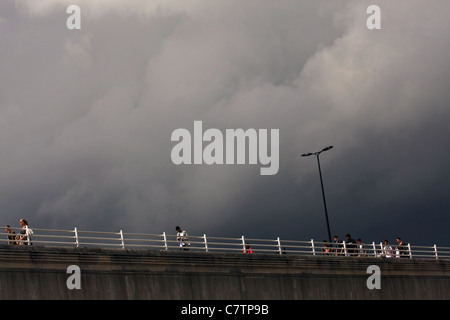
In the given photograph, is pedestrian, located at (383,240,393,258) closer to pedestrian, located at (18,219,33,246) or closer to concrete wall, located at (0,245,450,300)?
concrete wall, located at (0,245,450,300)

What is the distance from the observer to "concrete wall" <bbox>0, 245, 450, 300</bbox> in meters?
29.0

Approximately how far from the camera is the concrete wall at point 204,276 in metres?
29.0

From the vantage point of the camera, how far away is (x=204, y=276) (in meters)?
34.2

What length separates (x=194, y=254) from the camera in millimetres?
34062

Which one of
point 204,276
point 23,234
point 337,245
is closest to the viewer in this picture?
point 23,234

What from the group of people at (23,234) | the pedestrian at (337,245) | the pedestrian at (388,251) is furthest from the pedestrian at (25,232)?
the pedestrian at (388,251)

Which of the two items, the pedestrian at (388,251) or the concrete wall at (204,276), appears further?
the pedestrian at (388,251)

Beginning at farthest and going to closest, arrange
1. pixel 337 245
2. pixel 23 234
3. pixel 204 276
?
pixel 337 245
pixel 204 276
pixel 23 234

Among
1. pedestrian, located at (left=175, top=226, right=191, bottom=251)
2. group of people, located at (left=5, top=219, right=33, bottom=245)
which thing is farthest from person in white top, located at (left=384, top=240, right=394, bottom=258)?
group of people, located at (left=5, top=219, right=33, bottom=245)

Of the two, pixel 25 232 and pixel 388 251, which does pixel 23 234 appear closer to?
pixel 25 232

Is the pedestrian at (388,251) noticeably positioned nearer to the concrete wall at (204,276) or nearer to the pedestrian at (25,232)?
the concrete wall at (204,276)

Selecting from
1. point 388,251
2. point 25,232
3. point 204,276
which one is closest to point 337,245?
point 388,251
